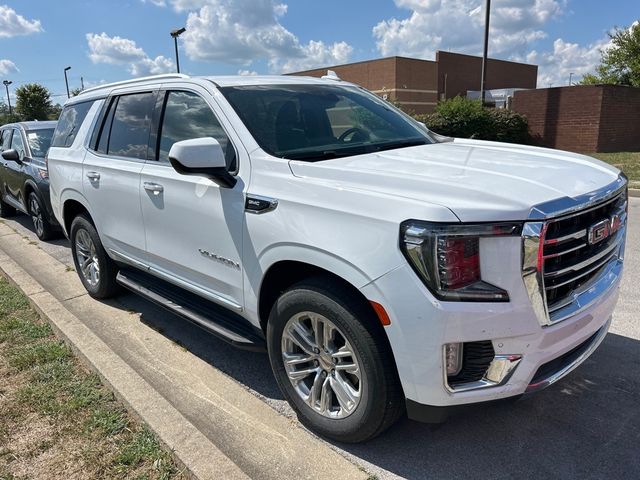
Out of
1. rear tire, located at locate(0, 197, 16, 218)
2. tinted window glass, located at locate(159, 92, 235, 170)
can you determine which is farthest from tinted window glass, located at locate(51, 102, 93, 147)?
rear tire, located at locate(0, 197, 16, 218)

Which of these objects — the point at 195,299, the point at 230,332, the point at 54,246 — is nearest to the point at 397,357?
the point at 230,332

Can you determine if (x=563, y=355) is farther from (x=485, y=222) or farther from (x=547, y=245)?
(x=485, y=222)

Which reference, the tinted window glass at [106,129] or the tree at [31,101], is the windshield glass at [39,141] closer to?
the tinted window glass at [106,129]

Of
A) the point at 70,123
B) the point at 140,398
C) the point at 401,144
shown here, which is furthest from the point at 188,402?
the point at 70,123

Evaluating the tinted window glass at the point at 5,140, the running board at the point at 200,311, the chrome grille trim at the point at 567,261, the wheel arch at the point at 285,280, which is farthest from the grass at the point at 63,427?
the tinted window glass at the point at 5,140

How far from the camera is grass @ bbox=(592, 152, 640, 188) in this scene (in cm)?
1130

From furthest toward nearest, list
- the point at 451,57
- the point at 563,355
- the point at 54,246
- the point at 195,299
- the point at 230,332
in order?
the point at 451,57
the point at 54,246
the point at 195,299
the point at 230,332
the point at 563,355

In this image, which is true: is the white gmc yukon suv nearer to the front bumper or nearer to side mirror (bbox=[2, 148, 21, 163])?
the front bumper

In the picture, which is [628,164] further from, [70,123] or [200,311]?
[200,311]

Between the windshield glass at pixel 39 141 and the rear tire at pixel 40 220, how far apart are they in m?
0.72

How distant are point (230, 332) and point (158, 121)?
1.71 m

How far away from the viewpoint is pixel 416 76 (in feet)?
155

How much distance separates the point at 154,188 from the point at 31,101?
56734 millimetres

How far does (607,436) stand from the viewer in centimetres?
280
